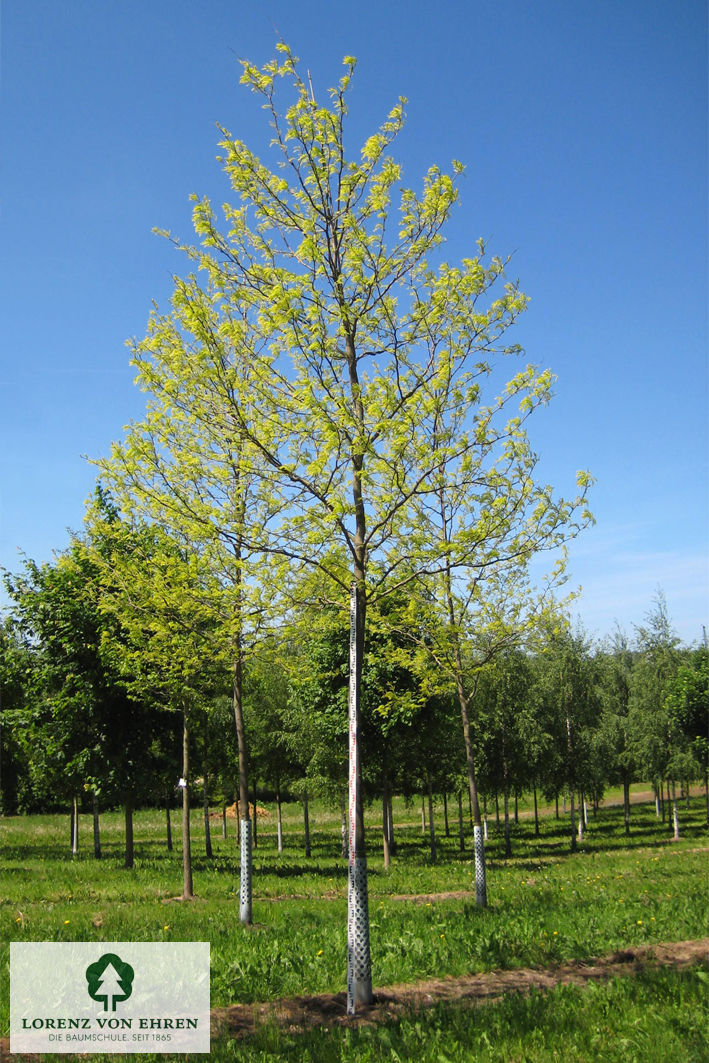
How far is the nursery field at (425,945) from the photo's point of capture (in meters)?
6.10

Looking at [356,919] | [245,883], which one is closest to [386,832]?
[245,883]

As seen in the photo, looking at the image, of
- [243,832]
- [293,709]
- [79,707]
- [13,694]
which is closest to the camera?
[243,832]

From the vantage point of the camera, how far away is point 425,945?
30.1 ft

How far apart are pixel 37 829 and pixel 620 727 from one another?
32718 millimetres

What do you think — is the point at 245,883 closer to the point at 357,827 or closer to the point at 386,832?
the point at 357,827

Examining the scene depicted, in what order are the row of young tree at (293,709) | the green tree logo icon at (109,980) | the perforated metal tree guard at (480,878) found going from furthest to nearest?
the row of young tree at (293,709) → the perforated metal tree guard at (480,878) → the green tree logo icon at (109,980)

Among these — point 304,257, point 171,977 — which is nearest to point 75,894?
point 171,977

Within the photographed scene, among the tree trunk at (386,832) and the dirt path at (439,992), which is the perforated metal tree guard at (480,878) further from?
the tree trunk at (386,832)

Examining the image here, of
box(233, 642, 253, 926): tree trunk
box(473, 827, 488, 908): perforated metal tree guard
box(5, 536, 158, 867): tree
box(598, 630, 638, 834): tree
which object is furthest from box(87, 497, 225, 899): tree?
box(598, 630, 638, 834): tree

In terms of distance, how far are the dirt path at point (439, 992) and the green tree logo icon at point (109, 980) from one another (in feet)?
3.84

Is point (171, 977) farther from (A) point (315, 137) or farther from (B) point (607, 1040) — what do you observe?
(A) point (315, 137)

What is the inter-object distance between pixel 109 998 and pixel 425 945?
3.89 meters

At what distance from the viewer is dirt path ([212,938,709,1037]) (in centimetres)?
684

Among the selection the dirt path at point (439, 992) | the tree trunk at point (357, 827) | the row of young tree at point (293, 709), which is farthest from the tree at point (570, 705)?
the tree trunk at point (357, 827)
